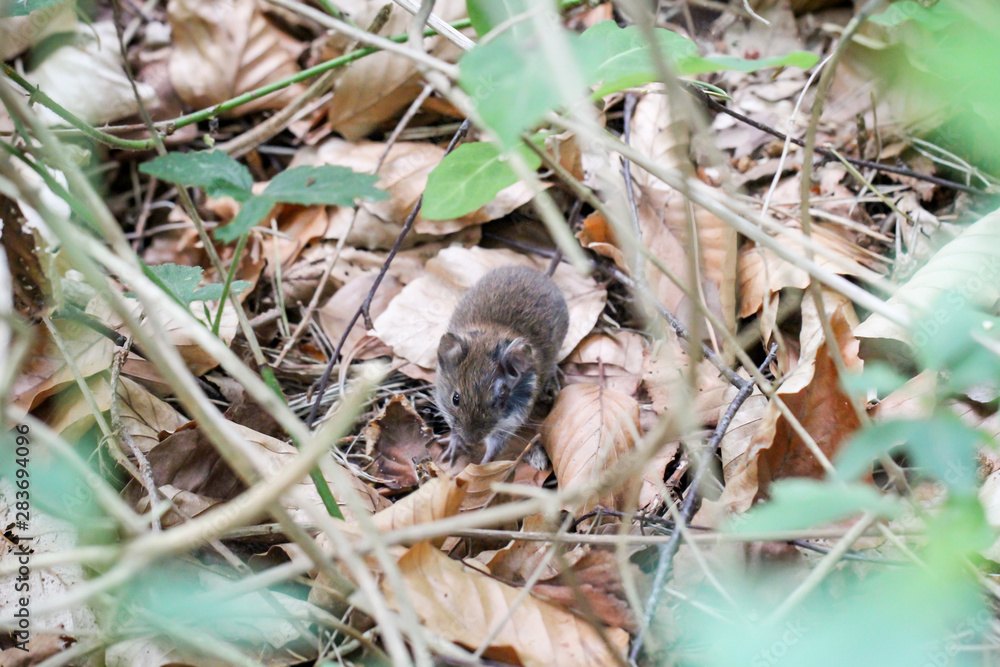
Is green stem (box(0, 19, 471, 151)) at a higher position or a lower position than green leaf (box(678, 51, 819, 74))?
higher

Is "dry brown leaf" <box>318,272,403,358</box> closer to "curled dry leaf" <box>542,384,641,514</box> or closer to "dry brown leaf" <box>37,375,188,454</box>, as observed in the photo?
"dry brown leaf" <box>37,375,188,454</box>

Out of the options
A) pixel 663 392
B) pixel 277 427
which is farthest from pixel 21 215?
pixel 663 392

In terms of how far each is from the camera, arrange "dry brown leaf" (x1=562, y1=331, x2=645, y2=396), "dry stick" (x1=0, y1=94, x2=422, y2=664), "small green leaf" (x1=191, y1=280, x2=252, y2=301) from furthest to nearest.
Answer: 1. "dry brown leaf" (x1=562, y1=331, x2=645, y2=396)
2. "small green leaf" (x1=191, y1=280, x2=252, y2=301)
3. "dry stick" (x1=0, y1=94, x2=422, y2=664)

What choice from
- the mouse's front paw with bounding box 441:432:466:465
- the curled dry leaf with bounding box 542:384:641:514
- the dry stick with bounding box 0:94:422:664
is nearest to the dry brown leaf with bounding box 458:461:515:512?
the curled dry leaf with bounding box 542:384:641:514

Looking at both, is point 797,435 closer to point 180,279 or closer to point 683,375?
point 683,375

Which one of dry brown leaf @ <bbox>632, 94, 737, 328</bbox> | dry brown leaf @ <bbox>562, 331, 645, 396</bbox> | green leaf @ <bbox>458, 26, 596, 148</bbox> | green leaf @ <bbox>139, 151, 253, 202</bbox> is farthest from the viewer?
dry brown leaf @ <bbox>562, 331, 645, 396</bbox>

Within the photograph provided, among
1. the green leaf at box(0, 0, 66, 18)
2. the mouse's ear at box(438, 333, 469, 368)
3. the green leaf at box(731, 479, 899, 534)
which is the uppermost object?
the green leaf at box(0, 0, 66, 18)
